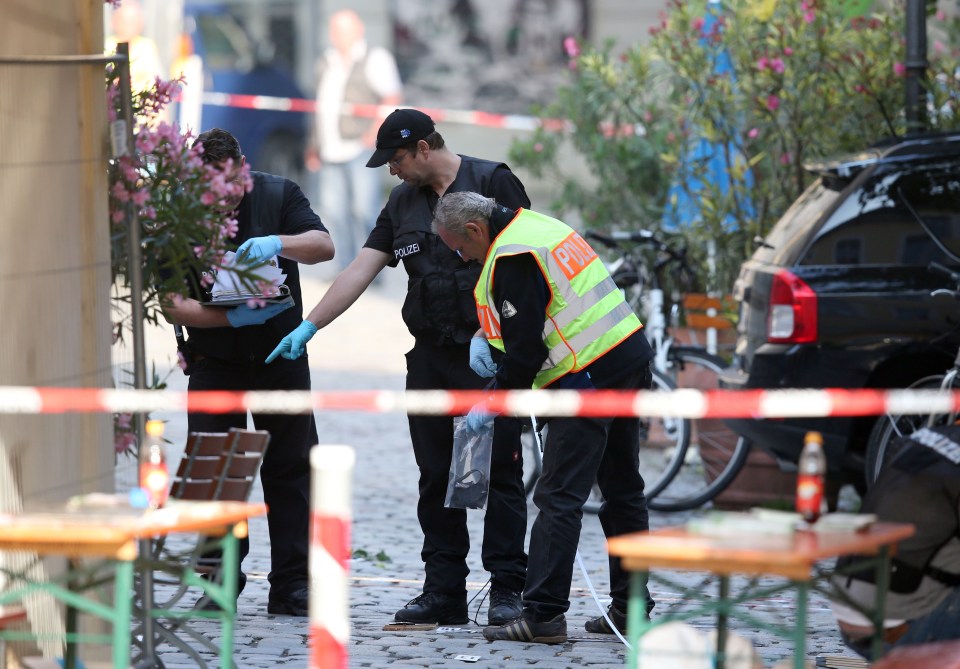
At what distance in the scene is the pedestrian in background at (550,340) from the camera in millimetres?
6395

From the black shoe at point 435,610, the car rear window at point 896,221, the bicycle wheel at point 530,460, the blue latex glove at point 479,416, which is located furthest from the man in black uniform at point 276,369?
the car rear window at point 896,221

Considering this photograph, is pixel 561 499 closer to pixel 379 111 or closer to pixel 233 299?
pixel 233 299

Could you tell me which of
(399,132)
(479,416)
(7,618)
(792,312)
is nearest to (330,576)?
(7,618)

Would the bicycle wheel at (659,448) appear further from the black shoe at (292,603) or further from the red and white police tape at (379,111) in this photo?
the red and white police tape at (379,111)

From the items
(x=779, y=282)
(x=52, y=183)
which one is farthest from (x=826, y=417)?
(x=52, y=183)

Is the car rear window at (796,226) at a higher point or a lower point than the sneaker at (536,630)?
higher

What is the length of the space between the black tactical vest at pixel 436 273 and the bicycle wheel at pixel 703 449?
105 inches

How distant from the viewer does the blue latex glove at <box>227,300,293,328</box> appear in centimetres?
716

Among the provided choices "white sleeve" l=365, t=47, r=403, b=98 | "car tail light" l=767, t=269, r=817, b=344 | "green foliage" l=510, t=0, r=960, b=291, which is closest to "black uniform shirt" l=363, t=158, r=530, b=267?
"car tail light" l=767, t=269, r=817, b=344

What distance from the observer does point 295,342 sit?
7086 mm

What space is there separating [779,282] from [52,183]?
4.04m

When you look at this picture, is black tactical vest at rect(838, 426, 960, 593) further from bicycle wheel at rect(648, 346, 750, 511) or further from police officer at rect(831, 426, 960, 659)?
bicycle wheel at rect(648, 346, 750, 511)

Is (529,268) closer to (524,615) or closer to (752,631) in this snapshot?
(524,615)

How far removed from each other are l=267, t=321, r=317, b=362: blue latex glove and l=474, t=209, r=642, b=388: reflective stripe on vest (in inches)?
33.3
